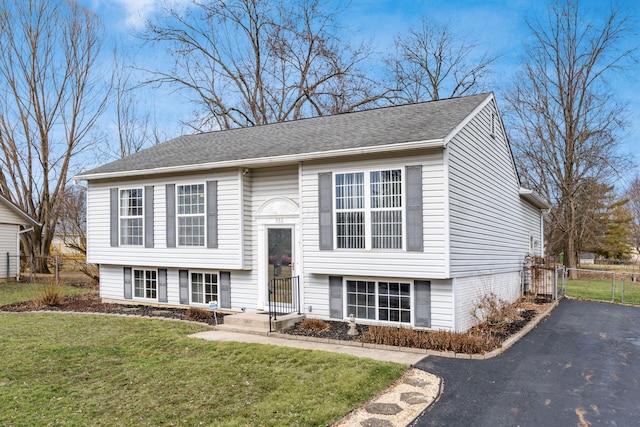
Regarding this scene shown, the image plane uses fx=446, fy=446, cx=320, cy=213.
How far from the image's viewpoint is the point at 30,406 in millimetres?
5355

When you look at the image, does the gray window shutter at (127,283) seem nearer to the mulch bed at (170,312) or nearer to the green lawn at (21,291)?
the mulch bed at (170,312)

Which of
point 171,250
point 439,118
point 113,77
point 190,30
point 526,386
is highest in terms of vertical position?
point 190,30

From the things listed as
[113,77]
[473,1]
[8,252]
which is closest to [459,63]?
[473,1]

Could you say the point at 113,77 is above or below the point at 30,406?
above

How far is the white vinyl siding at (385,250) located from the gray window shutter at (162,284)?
15.8 ft

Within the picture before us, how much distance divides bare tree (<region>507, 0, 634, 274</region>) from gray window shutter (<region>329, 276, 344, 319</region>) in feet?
68.3

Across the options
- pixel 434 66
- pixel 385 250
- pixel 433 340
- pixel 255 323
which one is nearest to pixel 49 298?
pixel 255 323

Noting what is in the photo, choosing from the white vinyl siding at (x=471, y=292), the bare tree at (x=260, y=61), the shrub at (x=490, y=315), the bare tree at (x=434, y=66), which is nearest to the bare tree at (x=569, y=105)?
the bare tree at (x=434, y=66)

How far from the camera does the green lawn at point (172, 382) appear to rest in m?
5.00

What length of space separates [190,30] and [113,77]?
5679 mm

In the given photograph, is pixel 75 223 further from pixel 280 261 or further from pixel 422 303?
pixel 422 303

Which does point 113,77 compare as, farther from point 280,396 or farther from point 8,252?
point 280,396

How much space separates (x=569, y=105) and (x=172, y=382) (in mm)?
26670

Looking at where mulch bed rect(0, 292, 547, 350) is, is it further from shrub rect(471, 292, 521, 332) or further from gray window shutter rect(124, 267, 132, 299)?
gray window shutter rect(124, 267, 132, 299)
